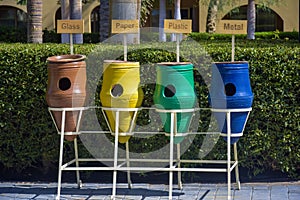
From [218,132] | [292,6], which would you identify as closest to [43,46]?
[218,132]

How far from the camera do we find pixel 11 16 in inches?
1058

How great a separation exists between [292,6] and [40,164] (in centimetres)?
1994

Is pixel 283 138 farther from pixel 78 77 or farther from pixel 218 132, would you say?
pixel 78 77

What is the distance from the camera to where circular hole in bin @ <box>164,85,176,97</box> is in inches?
233

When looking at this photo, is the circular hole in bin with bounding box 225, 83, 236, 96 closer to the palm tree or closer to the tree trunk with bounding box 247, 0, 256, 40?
the palm tree

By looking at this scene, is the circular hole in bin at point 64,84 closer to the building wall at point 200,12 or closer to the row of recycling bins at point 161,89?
the row of recycling bins at point 161,89

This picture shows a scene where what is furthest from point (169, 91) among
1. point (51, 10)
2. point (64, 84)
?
point (51, 10)

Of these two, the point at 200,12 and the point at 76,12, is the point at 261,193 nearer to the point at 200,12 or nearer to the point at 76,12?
the point at 76,12

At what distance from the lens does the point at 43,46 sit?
681cm

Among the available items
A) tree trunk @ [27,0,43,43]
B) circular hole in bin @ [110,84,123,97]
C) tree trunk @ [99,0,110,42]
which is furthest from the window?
circular hole in bin @ [110,84,123,97]

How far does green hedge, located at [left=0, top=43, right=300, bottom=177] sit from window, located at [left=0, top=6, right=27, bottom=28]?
20.3 metres

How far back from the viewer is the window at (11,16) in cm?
2655

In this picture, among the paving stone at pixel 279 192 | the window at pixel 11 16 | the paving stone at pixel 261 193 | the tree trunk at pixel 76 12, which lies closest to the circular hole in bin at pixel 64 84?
the paving stone at pixel 261 193

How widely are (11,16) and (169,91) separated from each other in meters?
22.1
